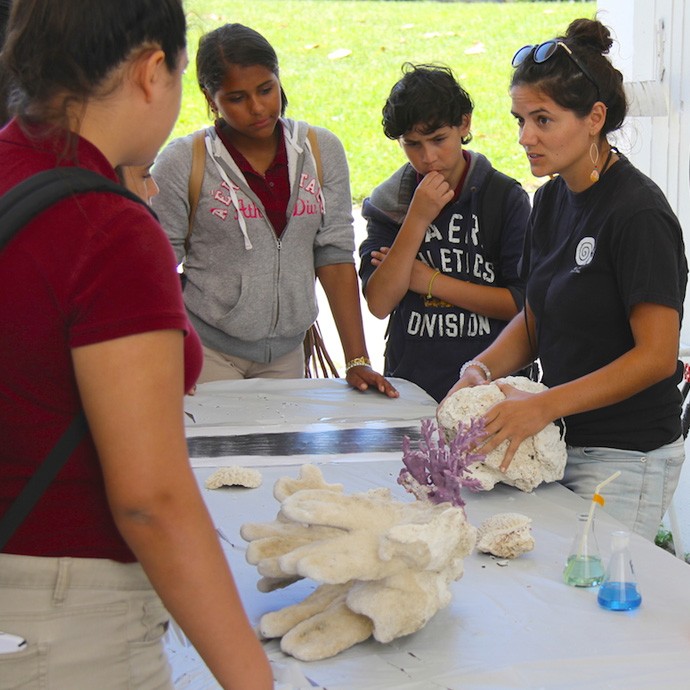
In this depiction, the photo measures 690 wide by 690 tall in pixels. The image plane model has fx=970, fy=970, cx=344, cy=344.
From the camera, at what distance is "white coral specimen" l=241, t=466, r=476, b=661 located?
131 centimetres

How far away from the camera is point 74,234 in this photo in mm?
891

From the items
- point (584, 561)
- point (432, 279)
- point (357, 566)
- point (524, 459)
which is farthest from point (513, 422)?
point (432, 279)

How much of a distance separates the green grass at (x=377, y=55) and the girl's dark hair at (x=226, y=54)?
5.85 meters

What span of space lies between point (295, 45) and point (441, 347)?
9.30m

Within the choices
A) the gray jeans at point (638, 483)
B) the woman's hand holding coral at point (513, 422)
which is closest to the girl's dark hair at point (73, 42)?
the woman's hand holding coral at point (513, 422)

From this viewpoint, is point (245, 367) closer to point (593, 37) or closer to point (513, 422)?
point (513, 422)

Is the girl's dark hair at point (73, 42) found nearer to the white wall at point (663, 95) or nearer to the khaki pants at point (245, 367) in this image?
the khaki pants at point (245, 367)

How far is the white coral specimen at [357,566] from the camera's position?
1.31m

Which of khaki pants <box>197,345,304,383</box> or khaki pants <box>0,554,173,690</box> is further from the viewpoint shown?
khaki pants <box>197,345,304,383</box>

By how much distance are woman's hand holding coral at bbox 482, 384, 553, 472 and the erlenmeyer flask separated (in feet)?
1.15

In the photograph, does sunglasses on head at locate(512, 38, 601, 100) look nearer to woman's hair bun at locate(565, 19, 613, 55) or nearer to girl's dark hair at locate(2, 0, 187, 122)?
woman's hair bun at locate(565, 19, 613, 55)

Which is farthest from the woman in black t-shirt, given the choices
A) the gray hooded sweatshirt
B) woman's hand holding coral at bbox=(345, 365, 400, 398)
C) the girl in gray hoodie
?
the gray hooded sweatshirt

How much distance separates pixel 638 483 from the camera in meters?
2.02

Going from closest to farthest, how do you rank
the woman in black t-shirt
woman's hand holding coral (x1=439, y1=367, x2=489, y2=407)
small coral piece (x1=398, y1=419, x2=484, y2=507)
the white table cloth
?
the white table cloth → small coral piece (x1=398, y1=419, x2=484, y2=507) → the woman in black t-shirt → woman's hand holding coral (x1=439, y1=367, x2=489, y2=407)
